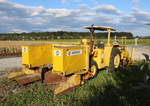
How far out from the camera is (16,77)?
766 centimetres

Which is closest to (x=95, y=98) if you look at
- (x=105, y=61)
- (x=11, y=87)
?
(x=105, y=61)

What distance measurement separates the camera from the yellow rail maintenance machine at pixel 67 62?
252 inches

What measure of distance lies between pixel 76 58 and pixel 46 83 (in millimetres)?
1722

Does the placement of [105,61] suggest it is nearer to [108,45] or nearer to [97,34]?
[108,45]

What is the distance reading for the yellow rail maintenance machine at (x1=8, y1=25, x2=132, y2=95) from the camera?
6.41 metres

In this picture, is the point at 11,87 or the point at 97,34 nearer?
the point at 11,87

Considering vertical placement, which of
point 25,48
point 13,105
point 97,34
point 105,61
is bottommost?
point 13,105

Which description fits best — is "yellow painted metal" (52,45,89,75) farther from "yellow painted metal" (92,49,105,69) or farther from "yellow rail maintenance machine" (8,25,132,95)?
"yellow painted metal" (92,49,105,69)

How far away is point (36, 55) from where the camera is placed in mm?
8164

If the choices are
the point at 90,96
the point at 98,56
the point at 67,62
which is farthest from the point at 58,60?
the point at 98,56

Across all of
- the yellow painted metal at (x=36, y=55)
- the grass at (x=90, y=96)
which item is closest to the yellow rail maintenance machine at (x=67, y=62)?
the yellow painted metal at (x=36, y=55)

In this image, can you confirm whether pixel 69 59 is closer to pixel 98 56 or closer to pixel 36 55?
pixel 98 56

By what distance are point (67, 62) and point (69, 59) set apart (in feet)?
0.43

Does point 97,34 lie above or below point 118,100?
above
